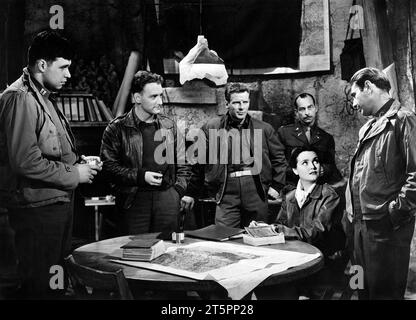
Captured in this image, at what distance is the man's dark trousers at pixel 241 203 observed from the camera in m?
3.37

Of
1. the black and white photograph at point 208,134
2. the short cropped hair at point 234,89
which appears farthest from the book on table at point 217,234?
the short cropped hair at point 234,89

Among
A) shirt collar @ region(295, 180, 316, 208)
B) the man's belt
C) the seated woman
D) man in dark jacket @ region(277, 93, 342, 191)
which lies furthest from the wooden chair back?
man in dark jacket @ region(277, 93, 342, 191)

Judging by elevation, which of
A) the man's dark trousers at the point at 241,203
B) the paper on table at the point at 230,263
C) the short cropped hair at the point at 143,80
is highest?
the short cropped hair at the point at 143,80

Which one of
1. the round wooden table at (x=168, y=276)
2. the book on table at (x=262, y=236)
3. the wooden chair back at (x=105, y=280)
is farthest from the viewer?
the book on table at (x=262, y=236)

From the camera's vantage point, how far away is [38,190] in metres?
2.92

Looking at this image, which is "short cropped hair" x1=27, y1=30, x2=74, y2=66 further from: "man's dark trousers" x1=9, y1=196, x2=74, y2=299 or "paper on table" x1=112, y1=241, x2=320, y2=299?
"paper on table" x1=112, y1=241, x2=320, y2=299

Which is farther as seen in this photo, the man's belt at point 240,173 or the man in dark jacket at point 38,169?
the man's belt at point 240,173

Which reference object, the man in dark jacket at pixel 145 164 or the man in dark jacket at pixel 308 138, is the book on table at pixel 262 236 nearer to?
the man in dark jacket at pixel 308 138

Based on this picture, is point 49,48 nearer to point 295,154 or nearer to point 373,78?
point 295,154

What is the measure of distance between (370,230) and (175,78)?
1.68m

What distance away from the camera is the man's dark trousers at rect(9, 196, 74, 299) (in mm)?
2959

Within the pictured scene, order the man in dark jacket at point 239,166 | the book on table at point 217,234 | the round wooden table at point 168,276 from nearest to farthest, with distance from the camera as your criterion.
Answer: the round wooden table at point 168,276
the book on table at point 217,234
the man in dark jacket at point 239,166
